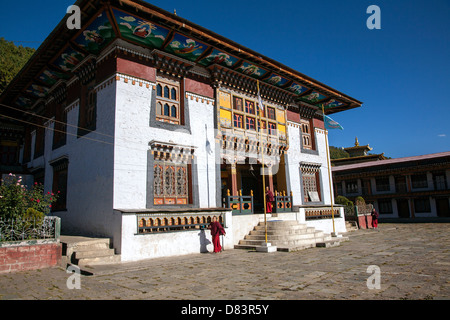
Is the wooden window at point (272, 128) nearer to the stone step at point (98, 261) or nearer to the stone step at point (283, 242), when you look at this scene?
the stone step at point (283, 242)

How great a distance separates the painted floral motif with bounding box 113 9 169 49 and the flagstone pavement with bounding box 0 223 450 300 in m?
7.57

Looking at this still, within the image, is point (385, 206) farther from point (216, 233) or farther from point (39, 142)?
point (39, 142)

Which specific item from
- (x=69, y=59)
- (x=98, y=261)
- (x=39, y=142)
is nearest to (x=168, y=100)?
(x=69, y=59)

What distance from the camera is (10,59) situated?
2509cm

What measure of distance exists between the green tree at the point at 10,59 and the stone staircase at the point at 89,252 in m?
17.6

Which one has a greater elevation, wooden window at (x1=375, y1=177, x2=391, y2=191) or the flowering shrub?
wooden window at (x1=375, y1=177, x2=391, y2=191)

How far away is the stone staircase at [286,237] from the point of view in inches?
461

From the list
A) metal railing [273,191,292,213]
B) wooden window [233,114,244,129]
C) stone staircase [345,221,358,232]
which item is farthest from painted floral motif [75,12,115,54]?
stone staircase [345,221,358,232]

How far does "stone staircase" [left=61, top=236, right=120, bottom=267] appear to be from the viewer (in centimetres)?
853

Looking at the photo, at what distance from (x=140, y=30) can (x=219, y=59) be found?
3752mm

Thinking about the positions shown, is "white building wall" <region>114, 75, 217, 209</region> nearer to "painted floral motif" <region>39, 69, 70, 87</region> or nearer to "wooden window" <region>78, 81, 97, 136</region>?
"wooden window" <region>78, 81, 97, 136</region>

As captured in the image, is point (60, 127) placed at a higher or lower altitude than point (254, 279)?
higher
